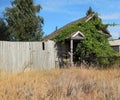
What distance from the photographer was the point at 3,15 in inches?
1531

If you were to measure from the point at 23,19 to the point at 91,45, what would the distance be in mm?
18330

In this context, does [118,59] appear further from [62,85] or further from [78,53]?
[62,85]

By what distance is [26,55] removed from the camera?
Result: 18062 millimetres

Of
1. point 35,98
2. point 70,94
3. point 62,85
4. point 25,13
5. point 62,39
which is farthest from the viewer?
point 25,13

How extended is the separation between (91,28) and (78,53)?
245 cm

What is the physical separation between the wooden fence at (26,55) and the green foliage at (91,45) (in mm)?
2119

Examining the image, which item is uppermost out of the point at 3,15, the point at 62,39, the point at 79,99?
the point at 3,15

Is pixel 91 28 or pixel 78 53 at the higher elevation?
pixel 91 28

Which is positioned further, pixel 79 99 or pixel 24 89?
pixel 24 89

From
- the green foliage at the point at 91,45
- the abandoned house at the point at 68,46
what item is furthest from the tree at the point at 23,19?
the abandoned house at the point at 68,46

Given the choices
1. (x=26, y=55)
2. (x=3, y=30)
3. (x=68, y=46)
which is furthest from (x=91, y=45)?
(x=3, y=30)

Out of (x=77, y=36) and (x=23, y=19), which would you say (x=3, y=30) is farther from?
(x=77, y=36)

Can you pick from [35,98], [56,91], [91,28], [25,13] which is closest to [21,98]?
[35,98]

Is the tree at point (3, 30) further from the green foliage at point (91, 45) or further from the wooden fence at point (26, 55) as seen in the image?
the wooden fence at point (26, 55)
